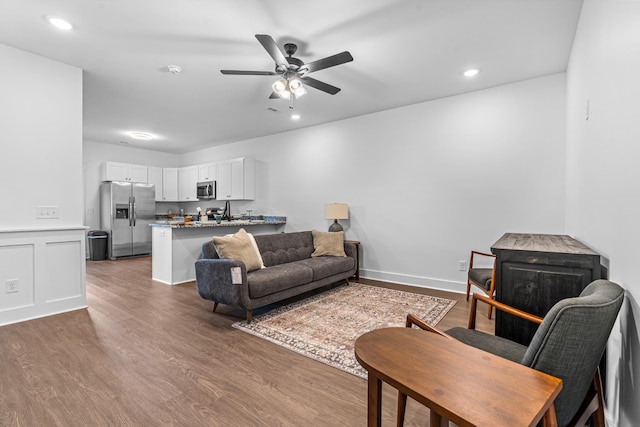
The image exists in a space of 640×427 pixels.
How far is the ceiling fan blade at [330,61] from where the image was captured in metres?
2.44

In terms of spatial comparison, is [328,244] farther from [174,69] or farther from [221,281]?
[174,69]

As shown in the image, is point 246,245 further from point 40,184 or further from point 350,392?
point 40,184

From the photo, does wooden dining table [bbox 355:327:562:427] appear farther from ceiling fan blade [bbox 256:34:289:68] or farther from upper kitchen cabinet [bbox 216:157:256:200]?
upper kitchen cabinet [bbox 216:157:256:200]

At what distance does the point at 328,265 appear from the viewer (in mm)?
3959

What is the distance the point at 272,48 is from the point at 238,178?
13.9 ft

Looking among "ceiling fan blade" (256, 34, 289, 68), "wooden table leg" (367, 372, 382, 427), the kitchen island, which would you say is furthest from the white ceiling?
"wooden table leg" (367, 372, 382, 427)

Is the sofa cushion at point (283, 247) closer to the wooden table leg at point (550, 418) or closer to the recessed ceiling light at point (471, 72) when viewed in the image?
the recessed ceiling light at point (471, 72)

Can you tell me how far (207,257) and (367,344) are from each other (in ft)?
8.79

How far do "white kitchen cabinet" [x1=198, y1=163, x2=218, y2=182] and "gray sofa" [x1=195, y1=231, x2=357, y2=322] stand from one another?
350 centimetres

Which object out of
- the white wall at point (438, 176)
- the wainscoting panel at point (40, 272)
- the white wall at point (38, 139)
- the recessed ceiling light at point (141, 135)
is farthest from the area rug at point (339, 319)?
the recessed ceiling light at point (141, 135)

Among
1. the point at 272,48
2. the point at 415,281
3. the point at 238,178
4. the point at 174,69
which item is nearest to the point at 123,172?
the point at 238,178

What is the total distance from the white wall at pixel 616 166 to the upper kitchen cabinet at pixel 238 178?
544cm

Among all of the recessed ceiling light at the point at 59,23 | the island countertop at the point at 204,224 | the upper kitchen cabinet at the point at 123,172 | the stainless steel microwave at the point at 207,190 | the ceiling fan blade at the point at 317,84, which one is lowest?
the island countertop at the point at 204,224

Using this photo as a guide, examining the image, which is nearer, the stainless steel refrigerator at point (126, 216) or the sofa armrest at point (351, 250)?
the sofa armrest at point (351, 250)
